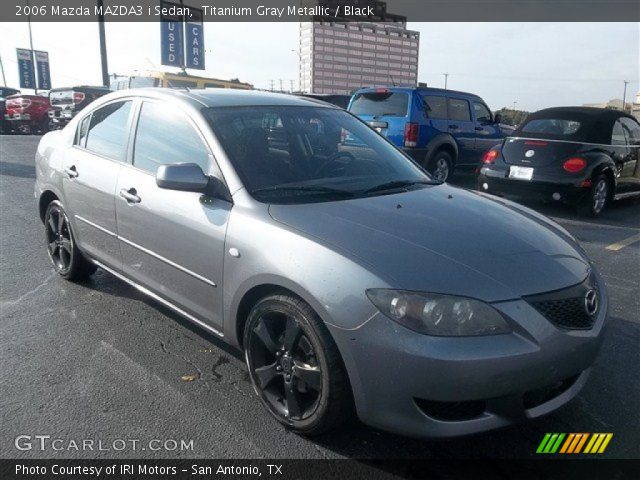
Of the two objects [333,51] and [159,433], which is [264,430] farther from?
[333,51]

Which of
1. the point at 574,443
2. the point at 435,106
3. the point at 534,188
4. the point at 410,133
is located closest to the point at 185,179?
the point at 574,443

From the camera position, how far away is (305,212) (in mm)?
2717

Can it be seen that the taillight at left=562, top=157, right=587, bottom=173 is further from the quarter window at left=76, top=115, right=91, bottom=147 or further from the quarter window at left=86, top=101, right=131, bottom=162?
the quarter window at left=76, top=115, right=91, bottom=147

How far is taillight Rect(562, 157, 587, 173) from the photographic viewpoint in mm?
7359

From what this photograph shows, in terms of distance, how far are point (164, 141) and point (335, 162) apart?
43.3 inches

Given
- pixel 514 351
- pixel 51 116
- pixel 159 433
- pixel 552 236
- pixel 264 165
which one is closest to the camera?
pixel 514 351

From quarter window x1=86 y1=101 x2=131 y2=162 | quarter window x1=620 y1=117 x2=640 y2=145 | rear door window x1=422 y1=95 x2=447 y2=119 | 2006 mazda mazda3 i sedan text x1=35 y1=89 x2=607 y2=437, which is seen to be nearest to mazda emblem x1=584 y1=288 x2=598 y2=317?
2006 mazda mazda3 i sedan text x1=35 y1=89 x2=607 y2=437

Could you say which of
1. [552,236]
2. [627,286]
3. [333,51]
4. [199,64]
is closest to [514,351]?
[552,236]

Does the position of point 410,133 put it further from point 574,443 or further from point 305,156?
point 574,443

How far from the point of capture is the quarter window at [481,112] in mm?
11328

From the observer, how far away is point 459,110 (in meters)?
10.8

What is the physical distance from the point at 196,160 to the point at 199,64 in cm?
2585

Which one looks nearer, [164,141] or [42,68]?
[164,141]

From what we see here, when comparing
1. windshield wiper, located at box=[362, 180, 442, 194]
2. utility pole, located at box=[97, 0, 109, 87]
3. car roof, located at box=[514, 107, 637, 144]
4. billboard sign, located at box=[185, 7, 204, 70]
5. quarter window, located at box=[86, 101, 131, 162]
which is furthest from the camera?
billboard sign, located at box=[185, 7, 204, 70]
